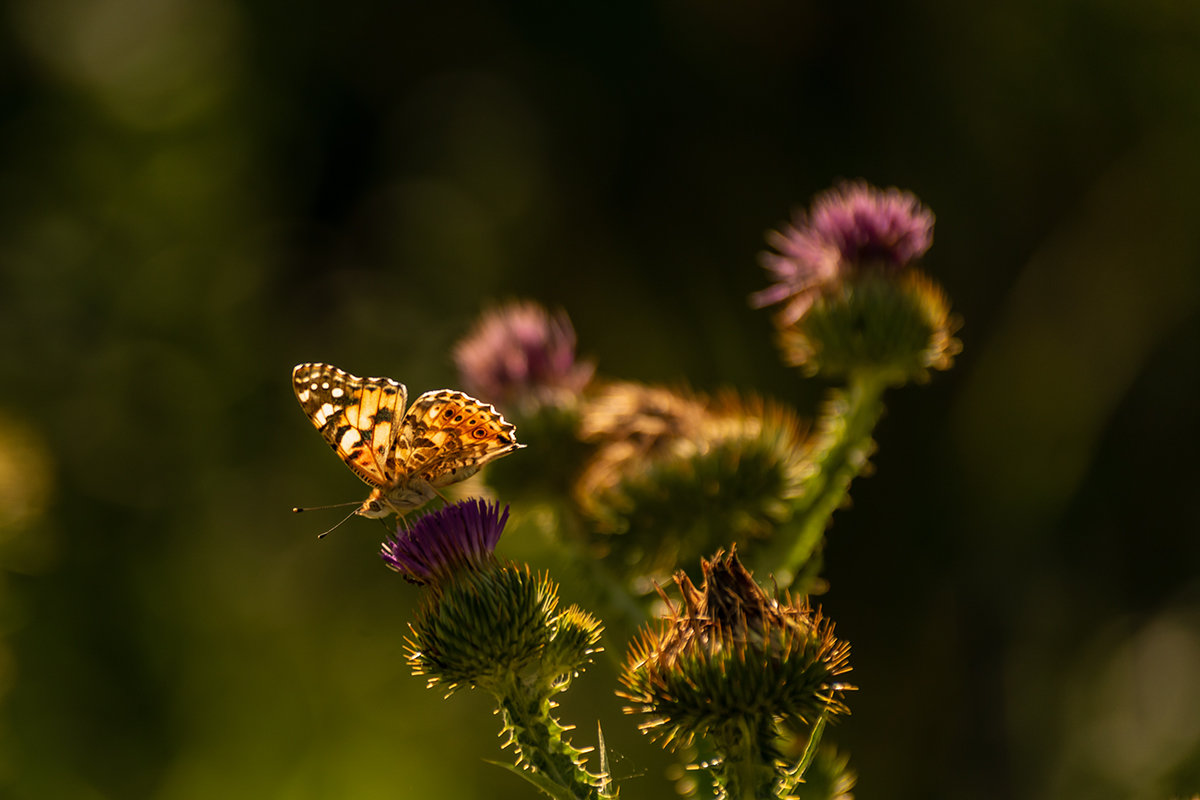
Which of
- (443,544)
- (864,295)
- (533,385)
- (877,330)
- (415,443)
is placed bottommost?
(443,544)

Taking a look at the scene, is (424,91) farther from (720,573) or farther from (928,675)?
(720,573)

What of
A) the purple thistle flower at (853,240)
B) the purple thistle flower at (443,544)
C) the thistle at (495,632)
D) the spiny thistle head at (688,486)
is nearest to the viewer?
the thistle at (495,632)

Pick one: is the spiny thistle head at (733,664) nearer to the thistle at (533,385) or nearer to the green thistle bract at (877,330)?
the green thistle bract at (877,330)

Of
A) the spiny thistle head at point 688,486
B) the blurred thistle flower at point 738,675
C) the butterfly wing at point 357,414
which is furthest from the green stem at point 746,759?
the spiny thistle head at point 688,486

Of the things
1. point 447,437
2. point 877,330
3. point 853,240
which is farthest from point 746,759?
point 853,240

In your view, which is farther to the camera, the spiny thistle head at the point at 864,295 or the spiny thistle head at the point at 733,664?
the spiny thistle head at the point at 864,295

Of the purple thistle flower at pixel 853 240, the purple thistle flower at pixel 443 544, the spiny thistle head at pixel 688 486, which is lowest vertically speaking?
the purple thistle flower at pixel 443 544

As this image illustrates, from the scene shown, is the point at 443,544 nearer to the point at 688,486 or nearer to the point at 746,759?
the point at 746,759
